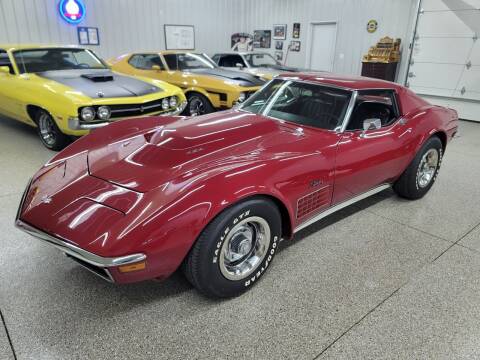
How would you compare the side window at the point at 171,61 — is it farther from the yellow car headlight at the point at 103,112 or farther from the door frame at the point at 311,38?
the door frame at the point at 311,38

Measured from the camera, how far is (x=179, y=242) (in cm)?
176

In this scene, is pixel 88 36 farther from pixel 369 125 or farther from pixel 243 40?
pixel 369 125

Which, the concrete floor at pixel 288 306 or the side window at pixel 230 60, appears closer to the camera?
the concrete floor at pixel 288 306

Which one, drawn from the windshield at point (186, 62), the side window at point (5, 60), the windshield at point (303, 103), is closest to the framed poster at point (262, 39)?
the windshield at point (186, 62)

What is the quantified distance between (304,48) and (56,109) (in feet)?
33.3

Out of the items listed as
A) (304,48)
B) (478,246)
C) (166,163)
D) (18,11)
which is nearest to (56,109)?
(166,163)

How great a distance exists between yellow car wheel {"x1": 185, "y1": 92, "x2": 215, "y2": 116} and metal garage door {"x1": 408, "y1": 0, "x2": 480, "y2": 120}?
6056mm

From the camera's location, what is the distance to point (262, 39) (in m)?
13.9

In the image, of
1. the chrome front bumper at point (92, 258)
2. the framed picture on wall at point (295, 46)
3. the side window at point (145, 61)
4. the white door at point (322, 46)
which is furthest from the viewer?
the framed picture on wall at point (295, 46)

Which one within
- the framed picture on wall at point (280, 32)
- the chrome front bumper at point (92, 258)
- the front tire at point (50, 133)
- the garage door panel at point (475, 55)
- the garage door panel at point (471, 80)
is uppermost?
the framed picture on wall at point (280, 32)

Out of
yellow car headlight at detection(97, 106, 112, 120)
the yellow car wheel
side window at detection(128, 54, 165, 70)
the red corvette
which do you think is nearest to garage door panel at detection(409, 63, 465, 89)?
the yellow car wheel

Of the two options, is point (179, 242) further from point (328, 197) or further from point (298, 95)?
point (298, 95)

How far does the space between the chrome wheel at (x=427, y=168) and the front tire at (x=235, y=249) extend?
6.77 ft

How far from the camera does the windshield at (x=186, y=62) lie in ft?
23.9
